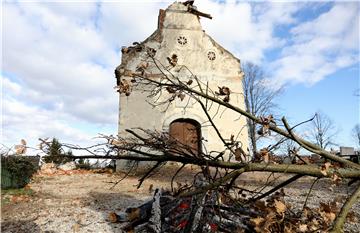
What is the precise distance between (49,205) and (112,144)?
5.05m

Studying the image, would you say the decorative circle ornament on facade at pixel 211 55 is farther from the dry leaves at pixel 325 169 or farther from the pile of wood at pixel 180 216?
the dry leaves at pixel 325 169

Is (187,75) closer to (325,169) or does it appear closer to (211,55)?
(211,55)

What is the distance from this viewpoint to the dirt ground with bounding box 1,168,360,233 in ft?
17.1

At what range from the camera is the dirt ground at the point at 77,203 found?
5207 mm

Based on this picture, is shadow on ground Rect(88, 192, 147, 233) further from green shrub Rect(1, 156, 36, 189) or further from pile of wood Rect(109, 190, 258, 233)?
green shrub Rect(1, 156, 36, 189)

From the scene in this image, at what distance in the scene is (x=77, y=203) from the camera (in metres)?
6.77

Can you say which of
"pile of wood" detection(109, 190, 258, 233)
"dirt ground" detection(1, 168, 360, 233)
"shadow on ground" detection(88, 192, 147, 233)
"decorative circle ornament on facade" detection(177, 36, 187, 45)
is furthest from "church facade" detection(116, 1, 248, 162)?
"pile of wood" detection(109, 190, 258, 233)

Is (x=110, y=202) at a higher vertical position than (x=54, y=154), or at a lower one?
lower

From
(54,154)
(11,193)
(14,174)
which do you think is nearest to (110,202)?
(11,193)

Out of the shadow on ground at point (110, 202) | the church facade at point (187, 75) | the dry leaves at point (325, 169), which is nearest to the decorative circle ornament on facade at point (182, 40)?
the church facade at point (187, 75)

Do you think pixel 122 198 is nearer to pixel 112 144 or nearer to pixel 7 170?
pixel 7 170

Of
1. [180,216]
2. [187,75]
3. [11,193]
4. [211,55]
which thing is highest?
[211,55]

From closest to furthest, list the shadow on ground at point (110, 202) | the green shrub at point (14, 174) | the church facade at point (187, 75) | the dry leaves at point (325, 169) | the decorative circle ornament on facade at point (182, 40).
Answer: the dry leaves at point (325, 169), the shadow on ground at point (110, 202), the green shrub at point (14, 174), the church facade at point (187, 75), the decorative circle ornament on facade at point (182, 40)

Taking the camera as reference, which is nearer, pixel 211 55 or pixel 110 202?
pixel 110 202
